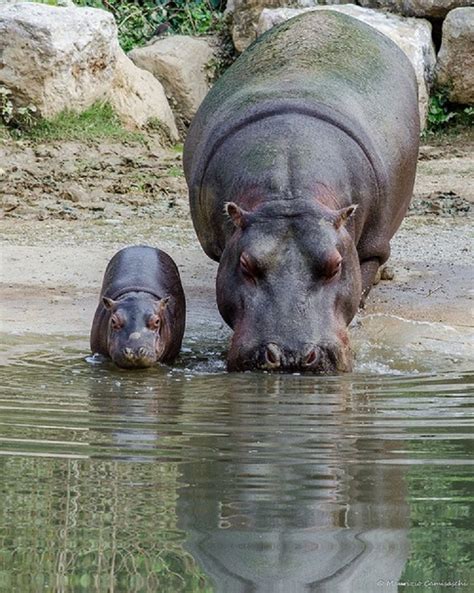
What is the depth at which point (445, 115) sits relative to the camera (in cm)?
1358

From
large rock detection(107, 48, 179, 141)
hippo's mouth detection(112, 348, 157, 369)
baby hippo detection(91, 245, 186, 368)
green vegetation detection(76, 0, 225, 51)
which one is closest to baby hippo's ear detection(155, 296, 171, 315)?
baby hippo detection(91, 245, 186, 368)

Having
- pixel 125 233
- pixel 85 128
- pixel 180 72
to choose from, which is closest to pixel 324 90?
pixel 125 233

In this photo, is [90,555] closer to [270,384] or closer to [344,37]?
[270,384]

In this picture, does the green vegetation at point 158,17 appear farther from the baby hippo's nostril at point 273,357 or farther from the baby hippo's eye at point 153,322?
the baby hippo's nostril at point 273,357

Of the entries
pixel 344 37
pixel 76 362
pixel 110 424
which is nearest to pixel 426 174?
pixel 344 37

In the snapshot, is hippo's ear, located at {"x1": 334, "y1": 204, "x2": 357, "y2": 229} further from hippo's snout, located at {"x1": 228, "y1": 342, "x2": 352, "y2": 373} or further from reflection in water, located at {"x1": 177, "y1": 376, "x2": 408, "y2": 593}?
reflection in water, located at {"x1": 177, "y1": 376, "x2": 408, "y2": 593}

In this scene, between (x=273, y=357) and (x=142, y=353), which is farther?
(x=142, y=353)

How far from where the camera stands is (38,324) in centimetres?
723

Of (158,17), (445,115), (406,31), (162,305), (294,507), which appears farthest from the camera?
(158,17)

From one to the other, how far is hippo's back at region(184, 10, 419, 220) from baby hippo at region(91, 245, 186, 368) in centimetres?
42

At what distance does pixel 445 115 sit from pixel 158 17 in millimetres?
3451

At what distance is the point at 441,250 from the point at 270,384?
151 inches

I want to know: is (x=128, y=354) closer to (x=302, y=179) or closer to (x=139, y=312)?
(x=139, y=312)

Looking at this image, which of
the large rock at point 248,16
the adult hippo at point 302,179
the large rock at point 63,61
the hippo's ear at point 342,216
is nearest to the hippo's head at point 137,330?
the adult hippo at point 302,179
